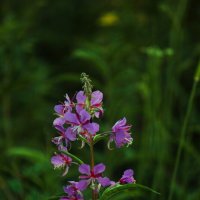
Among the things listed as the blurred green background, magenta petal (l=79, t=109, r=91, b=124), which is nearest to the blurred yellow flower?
the blurred green background

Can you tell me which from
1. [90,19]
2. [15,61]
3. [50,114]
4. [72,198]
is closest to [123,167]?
[50,114]

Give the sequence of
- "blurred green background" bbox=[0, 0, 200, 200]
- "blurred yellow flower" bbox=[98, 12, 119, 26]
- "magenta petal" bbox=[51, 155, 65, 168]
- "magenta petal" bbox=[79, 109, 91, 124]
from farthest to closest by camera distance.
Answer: "blurred yellow flower" bbox=[98, 12, 119, 26] → "blurred green background" bbox=[0, 0, 200, 200] → "magenta petal" bbox=[51, 155, 65, 168] → "magenta petal" bbox=[79, 109, 91, 124]

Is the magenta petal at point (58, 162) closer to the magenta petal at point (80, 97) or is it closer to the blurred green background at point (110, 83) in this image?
the magenta petal at point (80, 97)

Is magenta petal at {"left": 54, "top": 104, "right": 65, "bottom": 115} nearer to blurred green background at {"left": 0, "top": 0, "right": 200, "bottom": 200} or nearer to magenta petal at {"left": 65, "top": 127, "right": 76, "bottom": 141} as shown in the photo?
magenta petal at {"left": 65, "top": 127, "right": 76, "bottom": 141}

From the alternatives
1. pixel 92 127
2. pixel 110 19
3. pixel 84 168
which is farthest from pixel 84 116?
pixel 110 19

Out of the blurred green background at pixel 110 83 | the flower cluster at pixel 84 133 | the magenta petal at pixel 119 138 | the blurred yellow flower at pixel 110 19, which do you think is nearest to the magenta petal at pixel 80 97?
the flower cluster at pixel 84 133

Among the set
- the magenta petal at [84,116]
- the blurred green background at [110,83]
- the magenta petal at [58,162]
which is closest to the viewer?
the magenta petal at [84,116]

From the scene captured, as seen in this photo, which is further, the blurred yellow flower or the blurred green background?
the blurred yellow flower

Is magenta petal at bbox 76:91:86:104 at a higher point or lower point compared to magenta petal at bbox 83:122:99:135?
higher
